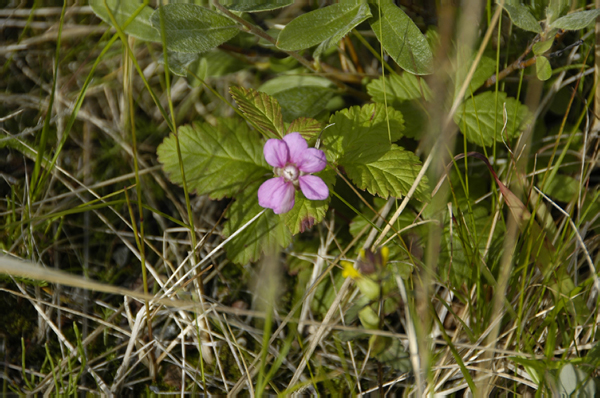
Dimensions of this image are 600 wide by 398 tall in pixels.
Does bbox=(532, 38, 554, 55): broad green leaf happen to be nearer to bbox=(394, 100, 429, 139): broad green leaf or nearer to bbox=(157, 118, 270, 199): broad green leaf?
bbox=(394, 100, 429, 139): broad green leaf

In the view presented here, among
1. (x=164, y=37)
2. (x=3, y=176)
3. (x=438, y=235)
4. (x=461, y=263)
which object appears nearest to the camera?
(x=164, y=37)

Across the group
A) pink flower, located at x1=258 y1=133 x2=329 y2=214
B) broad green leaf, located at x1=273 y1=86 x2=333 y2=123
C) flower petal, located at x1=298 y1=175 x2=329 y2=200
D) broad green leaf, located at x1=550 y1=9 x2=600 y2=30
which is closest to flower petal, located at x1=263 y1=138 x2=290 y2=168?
pink flower, located at x1=258 y1=133 x2=329 y2=214

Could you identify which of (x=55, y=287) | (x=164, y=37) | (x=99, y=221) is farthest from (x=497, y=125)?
(x=55, y=287)

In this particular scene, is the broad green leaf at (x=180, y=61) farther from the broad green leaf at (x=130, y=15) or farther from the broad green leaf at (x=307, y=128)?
the broad green leaf at (x=307, y=128)

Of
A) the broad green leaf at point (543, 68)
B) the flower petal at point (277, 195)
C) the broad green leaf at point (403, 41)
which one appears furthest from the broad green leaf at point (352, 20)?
the broad green leaf at point (543, 68)

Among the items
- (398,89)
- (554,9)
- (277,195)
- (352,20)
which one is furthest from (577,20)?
(277,195)

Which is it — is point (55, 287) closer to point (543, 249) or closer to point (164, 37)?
point (164, 37)

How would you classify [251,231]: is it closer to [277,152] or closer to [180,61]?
[277,152]
